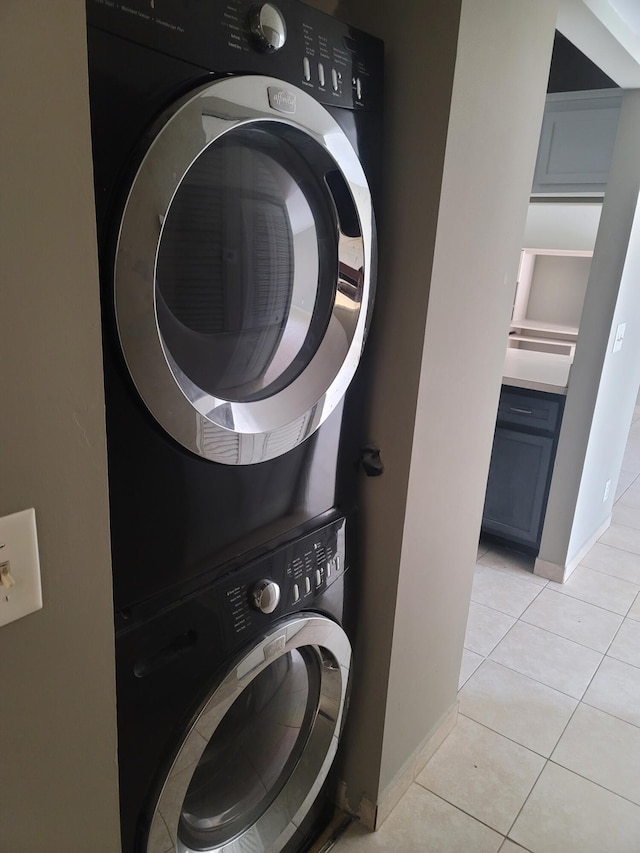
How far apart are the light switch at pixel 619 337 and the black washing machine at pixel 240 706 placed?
188 cm

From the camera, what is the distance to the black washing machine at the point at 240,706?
0.96m

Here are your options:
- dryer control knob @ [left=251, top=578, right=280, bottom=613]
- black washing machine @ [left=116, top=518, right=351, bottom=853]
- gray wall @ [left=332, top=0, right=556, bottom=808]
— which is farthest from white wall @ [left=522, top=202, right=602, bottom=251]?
dryer control knob @ [left=251, top=578, right=280, bottom=613]

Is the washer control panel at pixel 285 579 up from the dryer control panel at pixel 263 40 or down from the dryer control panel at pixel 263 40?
down

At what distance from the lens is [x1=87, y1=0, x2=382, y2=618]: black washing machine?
75 centimetres

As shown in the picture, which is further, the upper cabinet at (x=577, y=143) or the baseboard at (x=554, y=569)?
the baseboard at (x=554, y=569)

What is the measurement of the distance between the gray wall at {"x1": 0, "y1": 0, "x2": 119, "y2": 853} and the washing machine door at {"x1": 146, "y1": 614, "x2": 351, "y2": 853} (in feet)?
0.98

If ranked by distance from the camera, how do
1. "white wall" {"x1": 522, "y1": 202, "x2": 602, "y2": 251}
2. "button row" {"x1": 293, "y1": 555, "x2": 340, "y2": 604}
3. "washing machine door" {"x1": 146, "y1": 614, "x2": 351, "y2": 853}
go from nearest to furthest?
"washing machine door" {"x1": 146, "y1": 614, "x2": 351, "y2": 853} < "button row" {"x1": 293, "y1": 555, "x2": 340, "y2": 604} < "white wall" {"x1": 522, "y1": 202, "x2": 602, "y2": 251}

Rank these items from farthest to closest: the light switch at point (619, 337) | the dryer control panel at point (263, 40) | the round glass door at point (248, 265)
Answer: the light switch at point (619, 337), the round glass door at point (248, 265), the dryer control panel at point (263, 40)

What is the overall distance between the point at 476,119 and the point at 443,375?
20.1 inches

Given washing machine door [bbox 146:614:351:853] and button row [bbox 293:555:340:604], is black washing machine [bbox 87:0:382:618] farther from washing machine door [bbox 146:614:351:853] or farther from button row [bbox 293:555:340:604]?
washing machine door [bbox 146:614:351:853]

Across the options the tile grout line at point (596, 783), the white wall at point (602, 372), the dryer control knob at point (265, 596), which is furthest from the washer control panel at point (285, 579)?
the white wall at point (602, 372)

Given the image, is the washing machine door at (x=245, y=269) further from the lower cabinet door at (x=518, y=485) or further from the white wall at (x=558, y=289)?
the white wall at (x=558, y=289)

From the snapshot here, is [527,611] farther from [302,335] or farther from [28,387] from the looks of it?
[28,387]

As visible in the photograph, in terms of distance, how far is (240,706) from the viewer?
1.23 m
